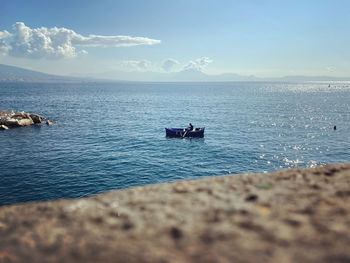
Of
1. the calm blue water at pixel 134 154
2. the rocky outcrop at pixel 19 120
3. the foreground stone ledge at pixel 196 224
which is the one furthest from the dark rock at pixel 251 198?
the rocky outcrop at pixel 19 120

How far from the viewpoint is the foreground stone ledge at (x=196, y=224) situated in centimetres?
409

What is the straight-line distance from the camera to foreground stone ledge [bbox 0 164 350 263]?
4.09 meters

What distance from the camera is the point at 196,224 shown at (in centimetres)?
494

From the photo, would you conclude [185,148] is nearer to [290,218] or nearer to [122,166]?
[122,166]

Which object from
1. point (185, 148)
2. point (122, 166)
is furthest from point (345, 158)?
point (122, 166)

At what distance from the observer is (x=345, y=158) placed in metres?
38.8

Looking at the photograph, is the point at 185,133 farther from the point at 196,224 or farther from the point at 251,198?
the point at 196,224

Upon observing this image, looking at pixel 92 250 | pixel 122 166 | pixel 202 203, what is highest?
pixel 202 203

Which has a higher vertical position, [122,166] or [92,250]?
[92,250]

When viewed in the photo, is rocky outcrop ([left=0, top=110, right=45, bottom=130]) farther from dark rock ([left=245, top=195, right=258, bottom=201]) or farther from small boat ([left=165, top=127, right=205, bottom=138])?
dark rock ([left=245, top=195, right=258, bottom=201])

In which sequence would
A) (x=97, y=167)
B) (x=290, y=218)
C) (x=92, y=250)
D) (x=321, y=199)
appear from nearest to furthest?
(x=92, y=250), (x=290, y=218), (x=321, y=199), (x=97, y=167)

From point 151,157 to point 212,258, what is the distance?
36197 millimetres

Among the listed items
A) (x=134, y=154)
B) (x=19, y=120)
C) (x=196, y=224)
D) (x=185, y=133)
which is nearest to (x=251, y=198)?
(x=196, y=224)

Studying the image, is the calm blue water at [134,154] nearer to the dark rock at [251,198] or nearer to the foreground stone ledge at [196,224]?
the foreground stone ledge at [196,224]
